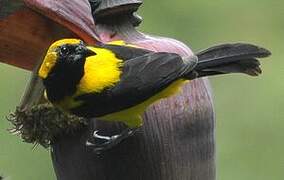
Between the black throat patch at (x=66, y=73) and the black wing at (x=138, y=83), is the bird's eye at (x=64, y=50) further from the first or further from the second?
the black wing at (x=138, y=83)

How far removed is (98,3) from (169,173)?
1.35ft

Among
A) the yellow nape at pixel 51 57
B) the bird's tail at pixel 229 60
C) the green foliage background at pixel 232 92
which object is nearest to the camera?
the yellow nape at pixel 51 57

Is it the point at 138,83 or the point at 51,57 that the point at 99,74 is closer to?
the point at 138,83

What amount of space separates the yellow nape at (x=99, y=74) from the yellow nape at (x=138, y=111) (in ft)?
0.22

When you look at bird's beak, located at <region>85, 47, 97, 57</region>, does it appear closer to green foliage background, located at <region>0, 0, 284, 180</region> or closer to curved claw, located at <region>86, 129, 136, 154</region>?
curved claw, located at <region>86, 129, 136, 154</region>

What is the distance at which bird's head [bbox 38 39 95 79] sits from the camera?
2.42m

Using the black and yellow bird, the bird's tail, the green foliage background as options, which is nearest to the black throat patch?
the black and yellow bird

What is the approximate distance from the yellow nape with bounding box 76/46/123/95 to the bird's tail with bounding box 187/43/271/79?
169 mm

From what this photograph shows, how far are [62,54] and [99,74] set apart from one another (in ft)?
0.62

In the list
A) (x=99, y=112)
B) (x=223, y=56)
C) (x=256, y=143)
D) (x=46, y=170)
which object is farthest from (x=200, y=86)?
(x=256, y=143)

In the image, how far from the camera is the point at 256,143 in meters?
5.30

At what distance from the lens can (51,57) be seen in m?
2.41

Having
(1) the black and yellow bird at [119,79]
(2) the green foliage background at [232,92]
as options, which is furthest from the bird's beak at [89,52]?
(2) the green foliage background at [232,92]

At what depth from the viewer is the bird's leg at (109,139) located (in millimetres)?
2525
